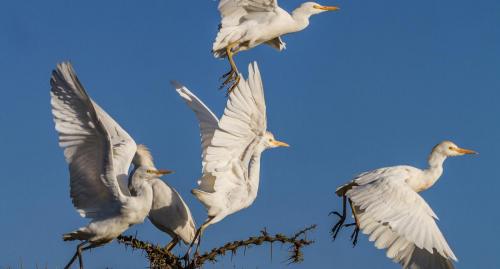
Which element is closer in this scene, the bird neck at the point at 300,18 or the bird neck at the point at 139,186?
the bird neck at the point at 139,186

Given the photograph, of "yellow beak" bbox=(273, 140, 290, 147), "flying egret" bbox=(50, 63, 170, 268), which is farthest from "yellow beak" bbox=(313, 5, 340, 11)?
"flying egret" bbox=(50, 63, 170, 268)

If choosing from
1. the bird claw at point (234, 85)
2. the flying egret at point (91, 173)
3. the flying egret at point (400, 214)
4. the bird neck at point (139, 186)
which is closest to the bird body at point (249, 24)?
the bird claw at point (234, 85)

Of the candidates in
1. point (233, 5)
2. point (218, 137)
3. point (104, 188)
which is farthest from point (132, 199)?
point (233, 5)

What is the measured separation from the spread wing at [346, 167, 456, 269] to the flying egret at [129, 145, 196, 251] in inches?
76.8

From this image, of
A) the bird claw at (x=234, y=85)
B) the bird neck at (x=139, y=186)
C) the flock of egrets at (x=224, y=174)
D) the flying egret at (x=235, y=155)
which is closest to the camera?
the flock of egrets at (x=224, y=174)

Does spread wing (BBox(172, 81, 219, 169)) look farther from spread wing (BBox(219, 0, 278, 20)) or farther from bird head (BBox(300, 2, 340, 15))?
bird head (BBox(300, 2, 340, 15))

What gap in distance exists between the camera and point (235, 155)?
41.3ft

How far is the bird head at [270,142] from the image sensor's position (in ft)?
44.5

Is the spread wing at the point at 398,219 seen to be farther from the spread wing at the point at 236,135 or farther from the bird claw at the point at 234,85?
the bird claw at the point at 234,85

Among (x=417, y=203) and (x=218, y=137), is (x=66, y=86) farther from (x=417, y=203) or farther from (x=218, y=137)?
(x=417, y=203)

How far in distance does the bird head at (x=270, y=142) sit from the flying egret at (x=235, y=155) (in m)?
0.61

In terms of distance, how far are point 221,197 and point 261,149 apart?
117 centimetres

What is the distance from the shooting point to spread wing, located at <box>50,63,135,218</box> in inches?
408

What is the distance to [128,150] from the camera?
40.5 feet
